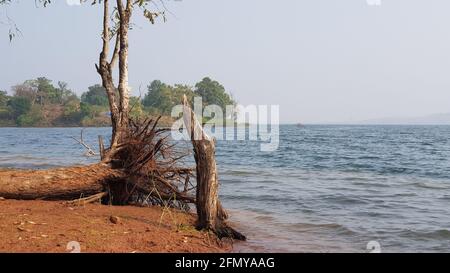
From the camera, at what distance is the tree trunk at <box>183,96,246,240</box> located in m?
6.90

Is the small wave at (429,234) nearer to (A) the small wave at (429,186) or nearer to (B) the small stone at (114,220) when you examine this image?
(B) the small stone at (114,220)

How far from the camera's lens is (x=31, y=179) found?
8.17m

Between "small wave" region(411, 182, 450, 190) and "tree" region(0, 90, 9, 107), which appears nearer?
"small wave" region(411, 182, 450, 190)

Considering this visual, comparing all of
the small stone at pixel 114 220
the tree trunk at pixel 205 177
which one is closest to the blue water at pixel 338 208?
the tree trunk at pixel 205 177

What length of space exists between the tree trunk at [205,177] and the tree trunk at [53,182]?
2493 mm

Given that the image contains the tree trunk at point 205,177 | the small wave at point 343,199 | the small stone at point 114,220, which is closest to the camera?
the tree trunk at point 205,177

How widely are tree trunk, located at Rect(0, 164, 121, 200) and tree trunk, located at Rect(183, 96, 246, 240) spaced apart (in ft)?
8.18

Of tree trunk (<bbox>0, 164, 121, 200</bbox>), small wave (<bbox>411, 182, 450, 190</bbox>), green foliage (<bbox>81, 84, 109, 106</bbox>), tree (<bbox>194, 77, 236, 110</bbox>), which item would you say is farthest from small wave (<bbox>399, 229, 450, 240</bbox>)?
green foliage (<bbox>81, 84, 109, 106</bbox>)

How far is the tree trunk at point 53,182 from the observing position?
8094 millimetres

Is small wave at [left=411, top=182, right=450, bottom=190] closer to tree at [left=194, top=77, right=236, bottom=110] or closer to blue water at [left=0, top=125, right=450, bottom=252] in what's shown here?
blue water at [left=0, top=125, right=450, bottom=252]

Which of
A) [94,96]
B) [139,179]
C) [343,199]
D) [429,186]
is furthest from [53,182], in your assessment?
[94,96]

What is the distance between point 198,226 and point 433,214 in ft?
20.5
